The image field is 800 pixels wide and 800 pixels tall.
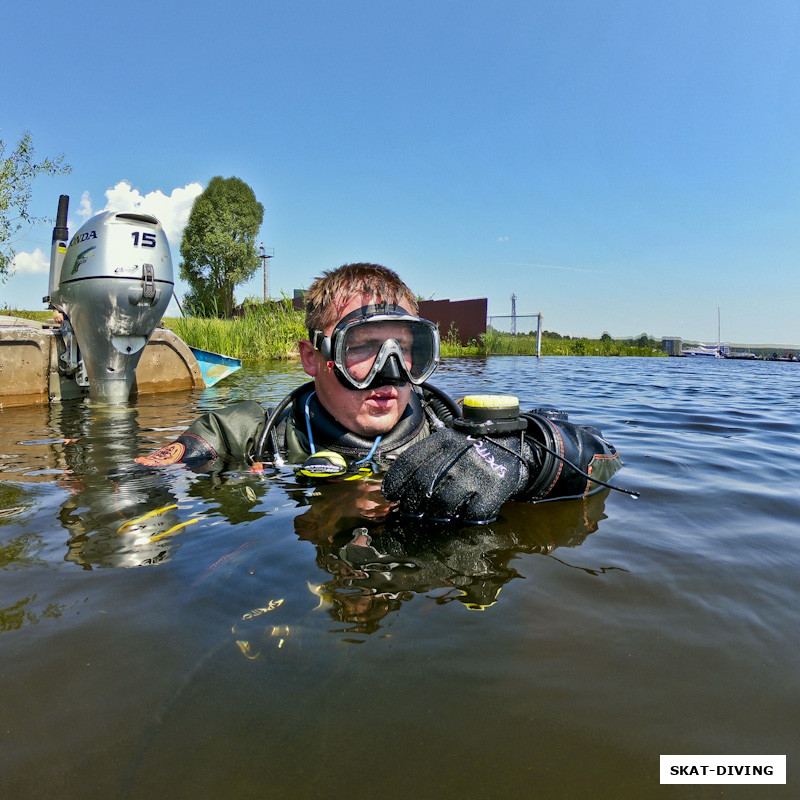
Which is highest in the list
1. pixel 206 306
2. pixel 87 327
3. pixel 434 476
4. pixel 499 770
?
pixel 206 306

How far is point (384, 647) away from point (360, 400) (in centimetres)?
160

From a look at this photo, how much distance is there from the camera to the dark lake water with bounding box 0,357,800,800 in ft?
2.93

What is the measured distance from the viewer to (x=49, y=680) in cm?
111

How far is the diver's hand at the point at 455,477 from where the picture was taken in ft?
6.12

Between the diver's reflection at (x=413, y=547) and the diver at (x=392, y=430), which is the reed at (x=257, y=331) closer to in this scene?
the diver at (x=392, y=430)

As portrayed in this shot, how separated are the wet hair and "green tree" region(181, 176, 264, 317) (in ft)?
105

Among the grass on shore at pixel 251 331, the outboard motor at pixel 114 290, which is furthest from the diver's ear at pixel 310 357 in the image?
the grass on shore at pixel 251 331

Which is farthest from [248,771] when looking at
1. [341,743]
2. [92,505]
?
[92,505]

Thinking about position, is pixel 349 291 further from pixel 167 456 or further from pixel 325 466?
pixel 167 456

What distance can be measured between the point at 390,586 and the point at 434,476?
47cm

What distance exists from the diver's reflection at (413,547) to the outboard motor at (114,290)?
13.3 ft

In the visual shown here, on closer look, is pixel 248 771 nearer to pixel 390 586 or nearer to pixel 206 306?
pixel 390 586

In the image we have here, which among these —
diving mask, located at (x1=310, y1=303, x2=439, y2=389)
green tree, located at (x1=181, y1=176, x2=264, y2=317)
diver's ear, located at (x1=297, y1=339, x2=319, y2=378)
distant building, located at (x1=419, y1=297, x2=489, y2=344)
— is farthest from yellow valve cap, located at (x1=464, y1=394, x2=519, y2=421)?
green tree, located at (x1=181, y1=176, x2=264, y2=317)

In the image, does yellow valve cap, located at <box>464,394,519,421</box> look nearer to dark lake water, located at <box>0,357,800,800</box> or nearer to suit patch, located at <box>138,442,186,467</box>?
dark lake water, located at <box>0,357,800,800</box>
